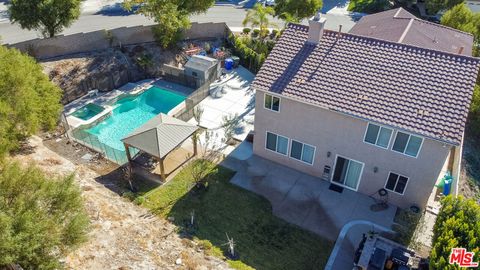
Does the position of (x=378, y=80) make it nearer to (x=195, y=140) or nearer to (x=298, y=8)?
(x=195, y=140)

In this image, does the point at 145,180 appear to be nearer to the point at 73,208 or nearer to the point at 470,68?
the point at 73,208

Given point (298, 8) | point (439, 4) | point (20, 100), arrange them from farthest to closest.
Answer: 1. point (439, 4)
2. point (298, 8)
3. point (20, 100)

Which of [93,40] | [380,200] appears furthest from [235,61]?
[380,200]

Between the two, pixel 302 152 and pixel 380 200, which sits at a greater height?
pixel 302 152

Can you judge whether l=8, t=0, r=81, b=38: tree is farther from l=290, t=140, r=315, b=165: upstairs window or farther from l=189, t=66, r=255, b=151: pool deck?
l=290, t=140, r=315, b=165: upstairs window

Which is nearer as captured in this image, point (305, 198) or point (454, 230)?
point (454, 230)

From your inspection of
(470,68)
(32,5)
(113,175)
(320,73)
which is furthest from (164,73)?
(470,68)

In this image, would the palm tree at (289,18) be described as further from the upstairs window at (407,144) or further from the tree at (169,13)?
the upstairs window at (407,144)
